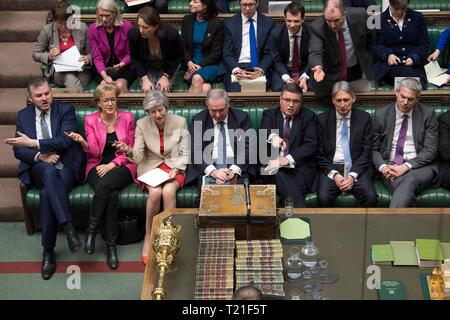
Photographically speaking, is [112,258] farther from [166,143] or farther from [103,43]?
[103,43]

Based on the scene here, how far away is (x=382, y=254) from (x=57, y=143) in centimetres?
250

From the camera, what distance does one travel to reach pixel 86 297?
5457mm

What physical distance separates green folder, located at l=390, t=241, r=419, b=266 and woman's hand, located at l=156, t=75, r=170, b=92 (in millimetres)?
2469

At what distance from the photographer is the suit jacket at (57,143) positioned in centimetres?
593

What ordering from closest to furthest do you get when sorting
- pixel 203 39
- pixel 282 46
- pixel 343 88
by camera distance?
pixel 343 88 < pixel 282 46 < pixel 203 39

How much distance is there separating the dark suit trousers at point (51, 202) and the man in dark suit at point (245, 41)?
1.67 metres

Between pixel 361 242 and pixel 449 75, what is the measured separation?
236 centimetres

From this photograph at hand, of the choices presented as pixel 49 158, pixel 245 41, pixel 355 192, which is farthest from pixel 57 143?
pixel 355 192

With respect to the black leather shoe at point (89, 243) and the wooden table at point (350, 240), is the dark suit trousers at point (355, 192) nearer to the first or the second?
the wooden table at point (350, 240)

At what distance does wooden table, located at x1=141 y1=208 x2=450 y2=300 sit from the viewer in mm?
4478

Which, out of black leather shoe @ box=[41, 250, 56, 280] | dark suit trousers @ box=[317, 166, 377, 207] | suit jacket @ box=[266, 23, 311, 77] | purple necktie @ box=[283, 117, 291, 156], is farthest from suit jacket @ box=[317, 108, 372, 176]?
black leather shoe @ box=[41, 250, 56, 280]

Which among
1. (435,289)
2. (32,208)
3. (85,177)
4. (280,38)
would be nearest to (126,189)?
(85,177)

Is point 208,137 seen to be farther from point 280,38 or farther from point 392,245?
point 392,245

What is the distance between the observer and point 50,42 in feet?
22.3
